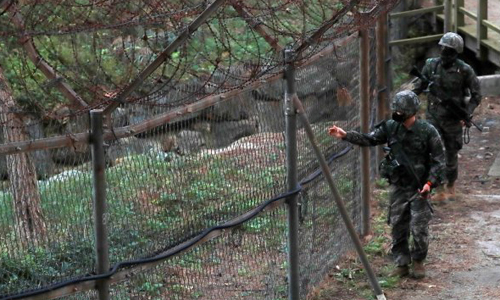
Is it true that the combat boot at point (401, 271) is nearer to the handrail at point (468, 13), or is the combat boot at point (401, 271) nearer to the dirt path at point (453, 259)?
the dirt path at point (453, 259)

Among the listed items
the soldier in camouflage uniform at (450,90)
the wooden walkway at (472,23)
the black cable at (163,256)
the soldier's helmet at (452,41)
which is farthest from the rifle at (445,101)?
the wooden walkway at (472,23)

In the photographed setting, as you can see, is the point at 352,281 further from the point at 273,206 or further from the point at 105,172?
the point at 105,172

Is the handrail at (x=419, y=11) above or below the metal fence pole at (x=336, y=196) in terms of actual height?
above

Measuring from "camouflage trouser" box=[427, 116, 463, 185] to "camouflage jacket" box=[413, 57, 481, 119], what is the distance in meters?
0.16

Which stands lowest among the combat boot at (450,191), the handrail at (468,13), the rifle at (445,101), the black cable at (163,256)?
the combat boot at (450,191)

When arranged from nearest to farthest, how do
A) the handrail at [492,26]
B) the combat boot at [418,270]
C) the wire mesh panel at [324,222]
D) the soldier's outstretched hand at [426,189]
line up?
the wire mesh panel at [324,222]
the soldier's outstretched hand at [426,189]
the combat boot at [418,270]
the handrail at [492,26]

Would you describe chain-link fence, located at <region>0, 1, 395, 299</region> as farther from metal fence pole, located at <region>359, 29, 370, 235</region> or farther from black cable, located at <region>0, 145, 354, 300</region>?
metal fence pole, located at <region>359, 29, 370, 235</region>

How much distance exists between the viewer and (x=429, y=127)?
7.33 metres

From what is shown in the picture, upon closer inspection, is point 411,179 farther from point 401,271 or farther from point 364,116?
point 364,116

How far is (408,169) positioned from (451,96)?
8.11ft

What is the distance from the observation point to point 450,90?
31.6 ft

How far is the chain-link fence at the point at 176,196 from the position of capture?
4.41 m

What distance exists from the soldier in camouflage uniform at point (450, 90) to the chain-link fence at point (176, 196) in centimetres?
236

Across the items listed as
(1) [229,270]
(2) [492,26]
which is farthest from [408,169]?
(2) [492,26]
